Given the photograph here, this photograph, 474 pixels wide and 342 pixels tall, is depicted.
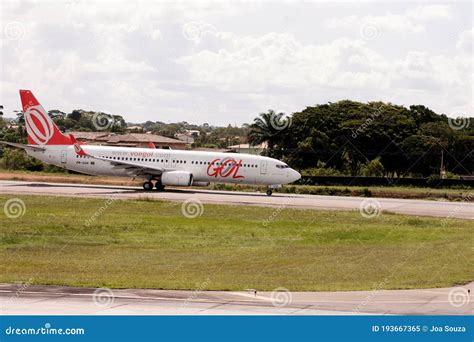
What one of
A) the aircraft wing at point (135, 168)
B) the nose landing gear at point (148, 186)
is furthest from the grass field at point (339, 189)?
the aircraft wing at point (135, 168)

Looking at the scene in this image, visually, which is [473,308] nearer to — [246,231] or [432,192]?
A: [246,231]

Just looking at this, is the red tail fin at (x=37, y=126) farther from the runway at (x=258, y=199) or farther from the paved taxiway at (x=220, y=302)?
the paved taxiway at (x=220, y=302)

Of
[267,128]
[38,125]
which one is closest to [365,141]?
[267,128]

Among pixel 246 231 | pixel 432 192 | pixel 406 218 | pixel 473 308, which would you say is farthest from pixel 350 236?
pixel 432 192

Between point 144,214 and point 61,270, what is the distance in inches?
736

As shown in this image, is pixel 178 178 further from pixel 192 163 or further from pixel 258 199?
pixel 258 199

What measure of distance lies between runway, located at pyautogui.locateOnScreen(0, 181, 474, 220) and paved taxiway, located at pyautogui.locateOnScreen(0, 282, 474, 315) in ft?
93.3

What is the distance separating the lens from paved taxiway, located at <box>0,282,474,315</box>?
17391 millimetres

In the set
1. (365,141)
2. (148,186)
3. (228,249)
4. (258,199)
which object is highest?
(365,141)

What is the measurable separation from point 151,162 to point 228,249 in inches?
1303

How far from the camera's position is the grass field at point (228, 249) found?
914 inches

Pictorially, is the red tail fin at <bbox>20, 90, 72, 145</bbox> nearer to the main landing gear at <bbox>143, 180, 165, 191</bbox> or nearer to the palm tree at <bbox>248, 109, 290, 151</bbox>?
the main landing gear at <bbox>143, 180, 165, 191</bbox>

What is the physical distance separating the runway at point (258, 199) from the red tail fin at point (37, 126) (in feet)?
13.0

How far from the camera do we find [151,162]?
62.7 m
